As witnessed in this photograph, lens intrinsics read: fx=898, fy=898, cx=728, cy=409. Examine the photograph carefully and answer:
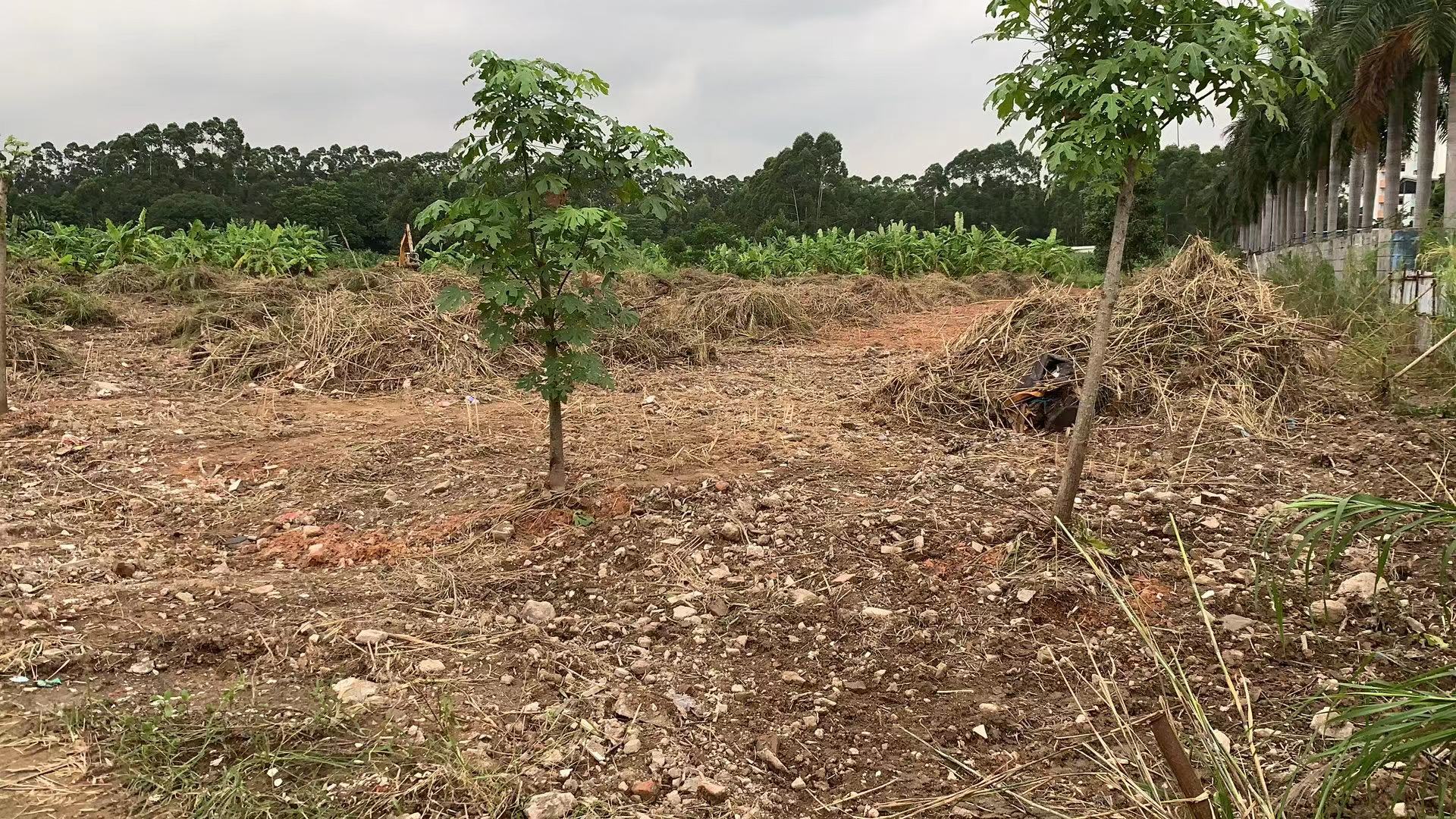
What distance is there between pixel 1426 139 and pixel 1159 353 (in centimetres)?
Result: 1923

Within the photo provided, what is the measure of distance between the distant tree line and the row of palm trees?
476 centimetres

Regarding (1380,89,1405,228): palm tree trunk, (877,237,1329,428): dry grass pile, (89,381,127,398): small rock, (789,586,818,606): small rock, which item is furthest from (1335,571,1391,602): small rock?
(1380,89,1405,228): palm tree trunk

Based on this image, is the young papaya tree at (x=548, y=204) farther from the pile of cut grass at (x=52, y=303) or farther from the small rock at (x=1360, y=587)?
the pile of cut grass at (x=52, y=303)

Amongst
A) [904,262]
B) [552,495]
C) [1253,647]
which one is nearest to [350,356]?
[552,495]

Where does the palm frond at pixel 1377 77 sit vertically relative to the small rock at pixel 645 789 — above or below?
above

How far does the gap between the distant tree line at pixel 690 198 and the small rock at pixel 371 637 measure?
2082 centimetres

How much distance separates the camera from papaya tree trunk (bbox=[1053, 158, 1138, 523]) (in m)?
3.49

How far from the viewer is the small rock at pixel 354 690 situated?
2.73 metres

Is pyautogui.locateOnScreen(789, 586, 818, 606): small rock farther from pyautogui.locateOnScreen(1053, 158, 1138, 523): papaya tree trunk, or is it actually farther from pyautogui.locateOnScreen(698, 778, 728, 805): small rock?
pyautogui.locateOnScreen(698, 778, 728, 805): small rock

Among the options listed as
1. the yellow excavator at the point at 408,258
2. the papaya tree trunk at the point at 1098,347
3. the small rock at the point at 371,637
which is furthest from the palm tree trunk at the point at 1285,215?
the small rock at the point at 371,637

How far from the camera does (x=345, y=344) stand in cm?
823

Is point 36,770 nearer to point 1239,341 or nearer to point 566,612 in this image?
point 566,612

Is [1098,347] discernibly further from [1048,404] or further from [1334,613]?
[1048,404]

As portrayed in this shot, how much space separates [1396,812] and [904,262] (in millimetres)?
18706
